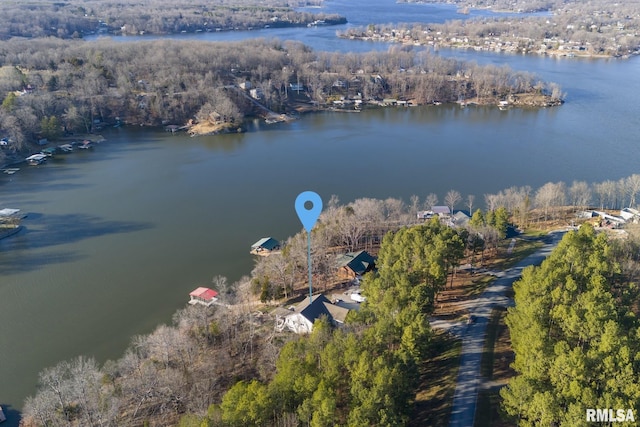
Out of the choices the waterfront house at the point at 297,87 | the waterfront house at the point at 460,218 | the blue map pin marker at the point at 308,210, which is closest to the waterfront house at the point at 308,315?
the blue map pin marker at the point at 308,210

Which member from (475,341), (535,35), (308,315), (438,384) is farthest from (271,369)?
(535,35)

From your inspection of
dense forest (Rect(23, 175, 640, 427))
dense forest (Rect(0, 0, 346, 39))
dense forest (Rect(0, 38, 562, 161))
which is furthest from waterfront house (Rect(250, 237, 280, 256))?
dense forest (Rect(0, 0, 346, 39))

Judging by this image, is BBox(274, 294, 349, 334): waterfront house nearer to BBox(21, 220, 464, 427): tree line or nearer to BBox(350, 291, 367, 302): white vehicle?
BBox(21, 220, 464, 427): tree line

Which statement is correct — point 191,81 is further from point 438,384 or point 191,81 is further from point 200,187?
point 438,384

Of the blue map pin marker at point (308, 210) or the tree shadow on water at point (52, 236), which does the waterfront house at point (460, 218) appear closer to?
the blue map pin marker at point (308, 210)

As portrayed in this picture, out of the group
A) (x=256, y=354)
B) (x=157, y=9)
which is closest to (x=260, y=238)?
(x=256, y=354)

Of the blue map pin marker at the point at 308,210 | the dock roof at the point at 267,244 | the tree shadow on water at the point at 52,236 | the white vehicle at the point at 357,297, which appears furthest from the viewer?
the dock roof at the point at 267,244
